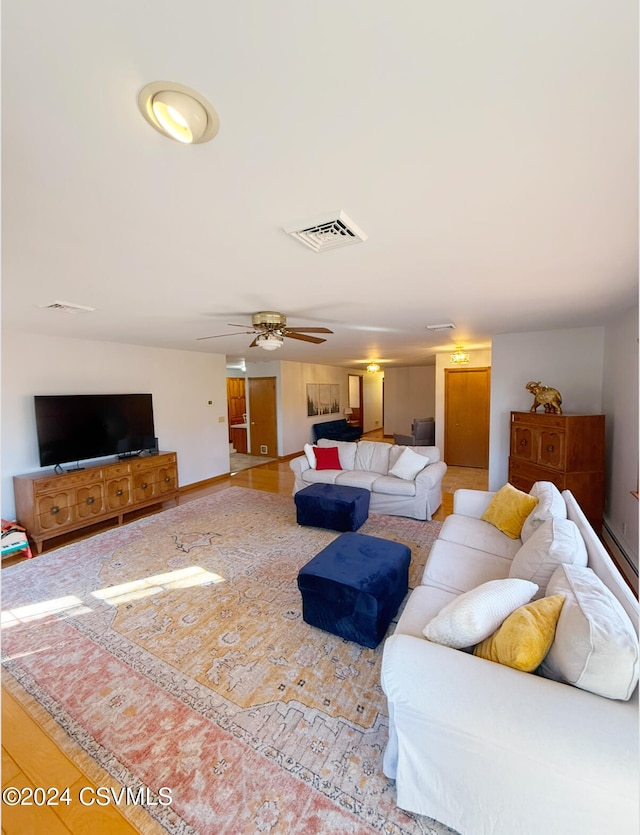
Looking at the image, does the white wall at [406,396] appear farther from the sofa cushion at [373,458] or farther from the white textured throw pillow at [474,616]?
the white textured throw pillow at [474,616]

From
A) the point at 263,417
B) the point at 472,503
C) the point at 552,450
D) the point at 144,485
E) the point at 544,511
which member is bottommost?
the point at 144,485

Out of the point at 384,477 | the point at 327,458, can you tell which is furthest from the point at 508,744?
the point at 327,458

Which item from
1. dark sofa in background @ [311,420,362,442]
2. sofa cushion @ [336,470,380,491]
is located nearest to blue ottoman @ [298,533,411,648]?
sofa cushion @ [336,470,380,491]

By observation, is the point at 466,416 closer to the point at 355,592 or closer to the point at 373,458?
the point at 373,458

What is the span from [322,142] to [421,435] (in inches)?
267

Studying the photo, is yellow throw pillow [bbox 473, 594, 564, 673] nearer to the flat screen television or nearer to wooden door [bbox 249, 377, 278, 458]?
the flat screen television

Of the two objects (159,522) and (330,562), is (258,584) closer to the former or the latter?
(330,562)

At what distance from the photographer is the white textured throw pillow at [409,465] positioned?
4.24 meters

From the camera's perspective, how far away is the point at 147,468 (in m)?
4.52

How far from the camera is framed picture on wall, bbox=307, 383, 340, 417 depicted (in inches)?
337

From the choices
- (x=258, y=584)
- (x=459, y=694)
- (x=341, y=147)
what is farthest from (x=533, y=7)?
(x=258, y=584)

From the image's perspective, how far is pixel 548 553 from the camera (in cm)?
174

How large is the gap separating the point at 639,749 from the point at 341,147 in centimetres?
195

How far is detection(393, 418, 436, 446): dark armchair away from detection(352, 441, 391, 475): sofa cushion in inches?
94.8
